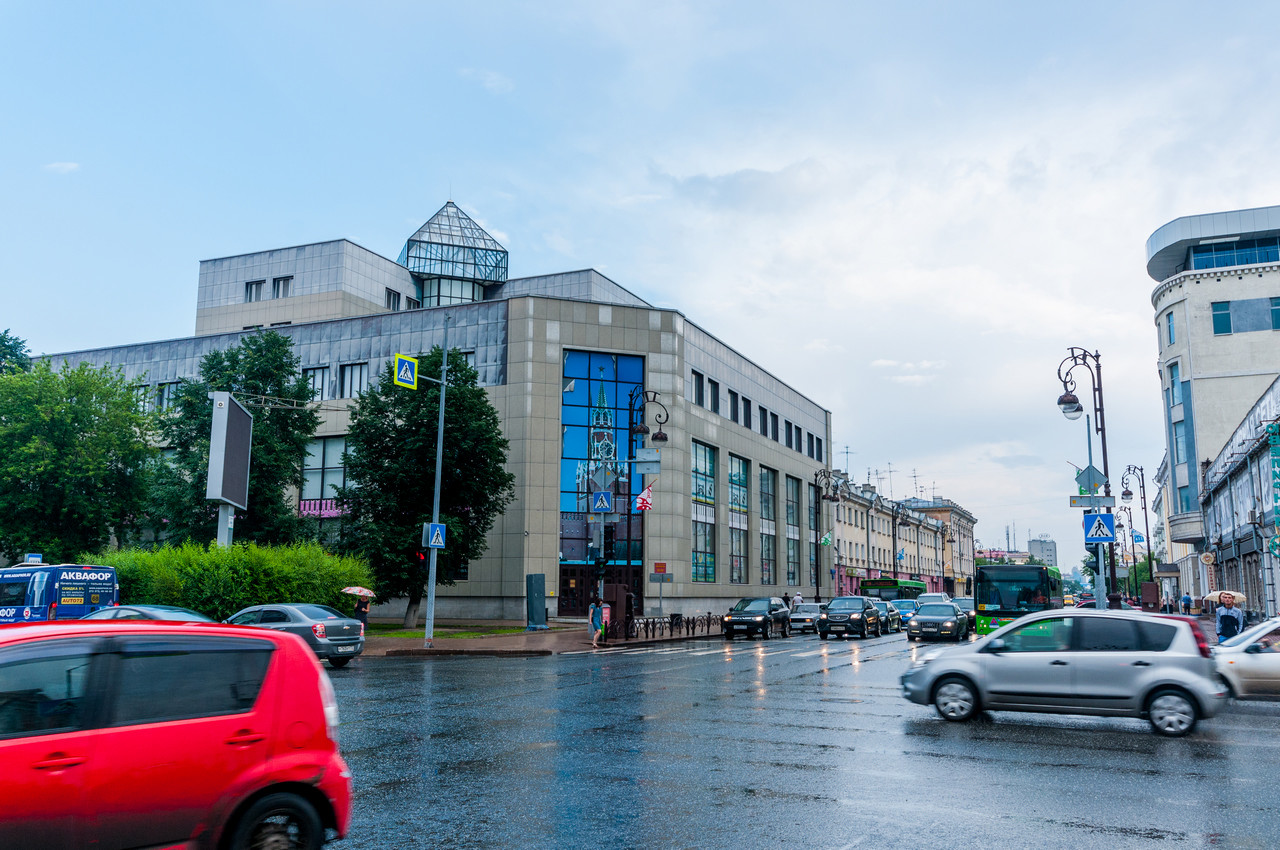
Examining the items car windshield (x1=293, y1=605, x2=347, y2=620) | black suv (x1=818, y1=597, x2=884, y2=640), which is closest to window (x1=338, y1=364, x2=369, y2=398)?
black suv (x1=818, y1=597, x2=884, y2=640)

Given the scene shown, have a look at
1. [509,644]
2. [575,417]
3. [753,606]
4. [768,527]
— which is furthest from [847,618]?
[768,527]

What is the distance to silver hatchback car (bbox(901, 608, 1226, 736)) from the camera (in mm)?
11992

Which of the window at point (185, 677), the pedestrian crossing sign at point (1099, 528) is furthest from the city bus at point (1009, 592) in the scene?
the window at point (185, 677)

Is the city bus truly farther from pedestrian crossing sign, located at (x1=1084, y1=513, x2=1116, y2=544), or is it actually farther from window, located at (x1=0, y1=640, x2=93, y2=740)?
window, located at (x1=0, y1=640, x2=93, y2=740)

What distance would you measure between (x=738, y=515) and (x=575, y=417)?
1712cm

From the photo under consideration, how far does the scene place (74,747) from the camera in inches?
196

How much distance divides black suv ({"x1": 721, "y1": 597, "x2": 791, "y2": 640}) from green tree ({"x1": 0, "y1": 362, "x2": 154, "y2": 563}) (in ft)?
104

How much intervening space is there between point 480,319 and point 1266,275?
5276cm

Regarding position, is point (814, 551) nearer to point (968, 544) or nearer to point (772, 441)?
point (772, 441)

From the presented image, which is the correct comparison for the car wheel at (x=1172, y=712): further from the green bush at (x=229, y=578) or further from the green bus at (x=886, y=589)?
the green bus at (x=886, y=589)

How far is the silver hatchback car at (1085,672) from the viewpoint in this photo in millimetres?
11992

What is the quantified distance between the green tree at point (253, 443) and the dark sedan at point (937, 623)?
28585mm

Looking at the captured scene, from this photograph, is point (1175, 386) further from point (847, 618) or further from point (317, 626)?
point (317, 626)

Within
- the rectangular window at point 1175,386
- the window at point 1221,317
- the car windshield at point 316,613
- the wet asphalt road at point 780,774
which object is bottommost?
the wet asphalt road at point 780,774
